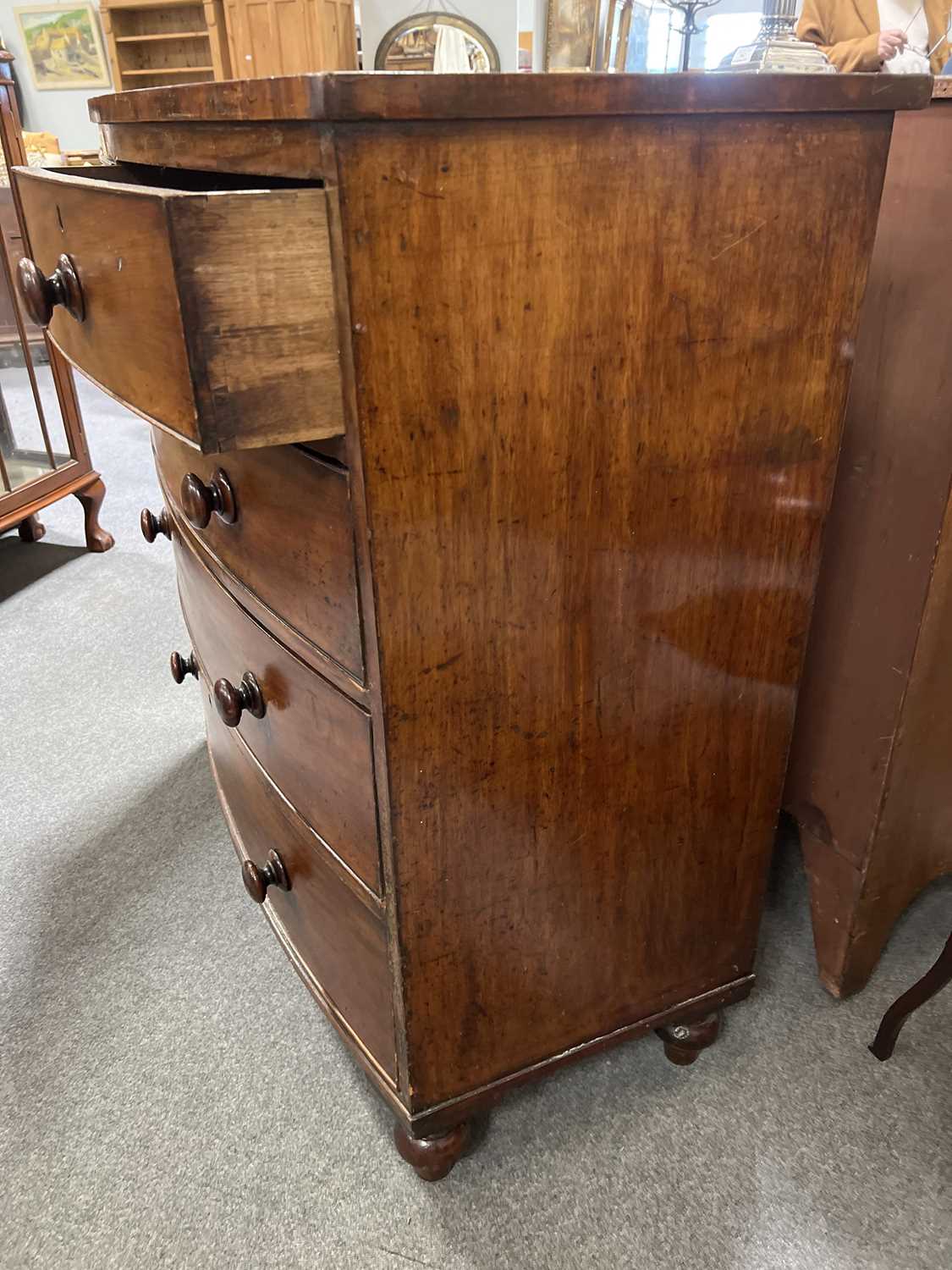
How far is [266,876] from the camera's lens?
1035mm

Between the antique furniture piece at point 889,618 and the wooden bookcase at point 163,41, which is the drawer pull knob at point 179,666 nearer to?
the antique furniture piece at point 889,618

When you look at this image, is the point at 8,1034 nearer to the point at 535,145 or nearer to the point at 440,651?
the point at 440,651

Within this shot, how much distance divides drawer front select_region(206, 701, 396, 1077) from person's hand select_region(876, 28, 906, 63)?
43.1 inches

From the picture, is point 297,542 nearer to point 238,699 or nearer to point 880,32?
point 238,699

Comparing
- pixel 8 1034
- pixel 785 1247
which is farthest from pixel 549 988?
pixel 8 1034

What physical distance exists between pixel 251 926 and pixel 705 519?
3.06 ft

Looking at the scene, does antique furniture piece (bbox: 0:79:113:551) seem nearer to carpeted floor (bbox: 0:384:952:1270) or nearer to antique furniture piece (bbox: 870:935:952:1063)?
carpeted floor (bbox: 0:384:952:1270)

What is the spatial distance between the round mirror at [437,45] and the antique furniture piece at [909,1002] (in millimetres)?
4589

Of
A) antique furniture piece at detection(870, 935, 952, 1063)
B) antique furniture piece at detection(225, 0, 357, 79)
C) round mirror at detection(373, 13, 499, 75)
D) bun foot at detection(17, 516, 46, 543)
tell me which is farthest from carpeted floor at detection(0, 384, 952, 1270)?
antique furniture piece at detection(225, 0, 357, 79)

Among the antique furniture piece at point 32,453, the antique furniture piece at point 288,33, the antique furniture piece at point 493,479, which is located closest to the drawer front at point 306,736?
the antique furniture piece at point 493,479

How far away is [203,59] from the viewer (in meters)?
5.81

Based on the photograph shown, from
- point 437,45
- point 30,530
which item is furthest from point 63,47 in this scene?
point 30,530

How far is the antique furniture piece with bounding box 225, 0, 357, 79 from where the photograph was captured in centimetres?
498

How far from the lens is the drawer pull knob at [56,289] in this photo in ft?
2.31
